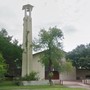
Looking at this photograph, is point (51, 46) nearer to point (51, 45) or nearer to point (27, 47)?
point (51, 45)

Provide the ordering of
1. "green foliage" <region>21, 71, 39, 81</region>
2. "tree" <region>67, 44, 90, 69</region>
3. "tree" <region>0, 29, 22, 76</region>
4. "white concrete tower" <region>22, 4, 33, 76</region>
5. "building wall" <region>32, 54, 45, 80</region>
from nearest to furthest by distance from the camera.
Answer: "tree" <region>0, 29, 22, 76</region> → "green foliage" <region>21, 71, 39, 81</region> → "white concrete tower" <region>22, 4, 33, 76</region> → "building wall" <region>32, 54, 45, 80</region> → "tree" <region>67, 44, 90, 69</region>

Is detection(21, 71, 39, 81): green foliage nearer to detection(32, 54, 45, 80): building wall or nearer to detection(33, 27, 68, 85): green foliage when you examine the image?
detection(33, 27, 68, 85): green foliage

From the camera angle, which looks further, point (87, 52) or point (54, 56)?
point (87, 52)

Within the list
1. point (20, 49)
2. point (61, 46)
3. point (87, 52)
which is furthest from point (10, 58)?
point (87, 52)

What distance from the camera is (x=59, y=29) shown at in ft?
153

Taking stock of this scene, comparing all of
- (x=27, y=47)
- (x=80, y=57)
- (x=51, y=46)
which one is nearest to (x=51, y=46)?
(x=51, y=46)

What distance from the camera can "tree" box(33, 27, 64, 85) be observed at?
4688 centimetres

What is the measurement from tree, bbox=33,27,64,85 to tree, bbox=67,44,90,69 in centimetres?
1707

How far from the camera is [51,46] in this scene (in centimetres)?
4697

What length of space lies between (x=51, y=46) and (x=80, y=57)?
20.1m

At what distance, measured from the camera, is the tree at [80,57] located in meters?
63.7

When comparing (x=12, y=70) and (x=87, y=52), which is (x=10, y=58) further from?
(x=87, y=52)

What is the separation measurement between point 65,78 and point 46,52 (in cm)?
1681

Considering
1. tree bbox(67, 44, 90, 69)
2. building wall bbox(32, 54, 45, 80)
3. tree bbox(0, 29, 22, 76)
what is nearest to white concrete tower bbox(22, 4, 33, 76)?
tree bbox(0, 29, 22, 76)
